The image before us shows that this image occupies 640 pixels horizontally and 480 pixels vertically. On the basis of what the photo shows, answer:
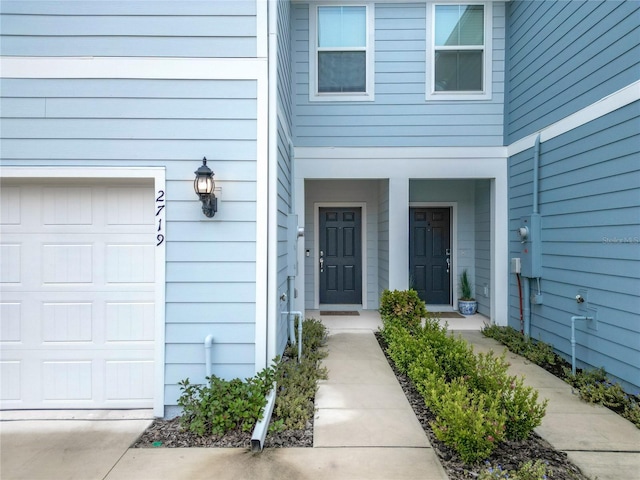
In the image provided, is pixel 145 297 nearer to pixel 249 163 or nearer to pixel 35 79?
pixel 249 163

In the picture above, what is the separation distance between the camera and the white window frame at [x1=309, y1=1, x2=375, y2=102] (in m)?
5.23

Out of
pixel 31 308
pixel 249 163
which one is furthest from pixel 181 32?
pixel 31 308

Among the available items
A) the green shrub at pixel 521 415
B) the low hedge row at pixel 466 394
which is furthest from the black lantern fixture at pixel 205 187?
the green shrub at pixel 521 415

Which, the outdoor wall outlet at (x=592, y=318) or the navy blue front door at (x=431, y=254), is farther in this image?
the navy blue front door at (x=431, y=254)

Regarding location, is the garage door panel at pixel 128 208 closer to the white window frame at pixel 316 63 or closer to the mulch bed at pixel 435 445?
the mulch bed at pixel 435 445

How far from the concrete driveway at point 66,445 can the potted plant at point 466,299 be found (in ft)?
16.1

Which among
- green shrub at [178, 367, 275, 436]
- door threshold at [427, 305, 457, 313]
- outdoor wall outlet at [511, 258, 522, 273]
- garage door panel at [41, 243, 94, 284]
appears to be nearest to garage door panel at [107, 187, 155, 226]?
garage door panel at [41, 243, 94, 284]

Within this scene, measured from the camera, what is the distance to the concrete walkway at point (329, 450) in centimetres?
215

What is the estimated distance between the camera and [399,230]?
5.36 meters

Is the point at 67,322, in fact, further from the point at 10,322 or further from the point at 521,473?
the point at 521,473

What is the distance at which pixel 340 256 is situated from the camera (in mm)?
6367

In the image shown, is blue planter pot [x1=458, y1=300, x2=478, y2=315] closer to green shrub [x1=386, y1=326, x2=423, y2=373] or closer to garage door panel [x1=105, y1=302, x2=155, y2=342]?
green shrub [x1=386, y1=326, x2=423, y2=373]

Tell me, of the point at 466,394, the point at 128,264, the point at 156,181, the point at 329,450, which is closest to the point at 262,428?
the point at 329,450

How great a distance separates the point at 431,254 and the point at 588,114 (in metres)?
3.24
